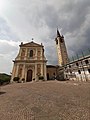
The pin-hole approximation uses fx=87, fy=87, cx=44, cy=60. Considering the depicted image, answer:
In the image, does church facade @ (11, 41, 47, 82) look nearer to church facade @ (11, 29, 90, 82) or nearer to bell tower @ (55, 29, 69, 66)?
church facade @ (11, 29, 90, 82)

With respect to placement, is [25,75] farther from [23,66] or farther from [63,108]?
[63,108]

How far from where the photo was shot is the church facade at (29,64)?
23.0 m

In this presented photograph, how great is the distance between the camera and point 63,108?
208 inches

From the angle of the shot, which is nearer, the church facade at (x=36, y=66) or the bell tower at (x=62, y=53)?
the church facade at (x=36, y=66)

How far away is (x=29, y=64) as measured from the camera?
24.5 m

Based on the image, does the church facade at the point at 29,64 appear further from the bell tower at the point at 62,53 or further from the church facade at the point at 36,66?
the bell tower at the point at 62,53

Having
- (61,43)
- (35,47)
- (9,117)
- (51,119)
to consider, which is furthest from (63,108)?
(61,43)

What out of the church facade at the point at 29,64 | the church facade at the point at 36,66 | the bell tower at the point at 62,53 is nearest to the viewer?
the church facade at the point at 36,66

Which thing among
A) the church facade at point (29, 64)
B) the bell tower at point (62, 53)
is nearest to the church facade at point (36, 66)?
the church facade at point (29, 64)

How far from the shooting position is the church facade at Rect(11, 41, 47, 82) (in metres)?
23.0

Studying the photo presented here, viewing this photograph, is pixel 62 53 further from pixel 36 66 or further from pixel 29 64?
pixel 29 64

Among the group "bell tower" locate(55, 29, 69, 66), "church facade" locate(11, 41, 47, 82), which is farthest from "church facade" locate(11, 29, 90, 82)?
"bell tower" locate(55, 29, 69, 66)

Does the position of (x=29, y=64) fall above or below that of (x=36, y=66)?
above

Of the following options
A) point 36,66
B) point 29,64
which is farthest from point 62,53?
point 29,64
